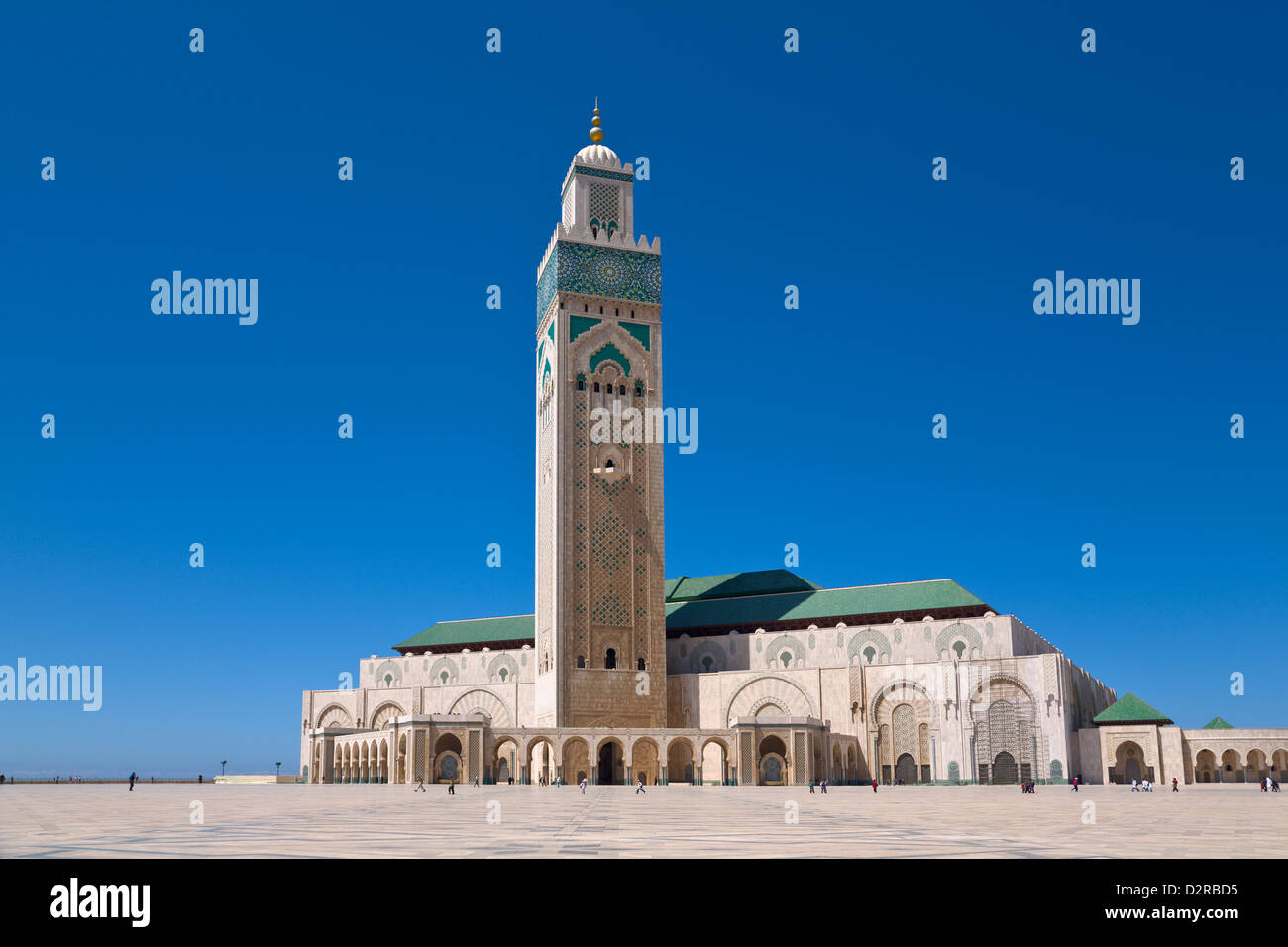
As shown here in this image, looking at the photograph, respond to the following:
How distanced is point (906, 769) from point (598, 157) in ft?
121

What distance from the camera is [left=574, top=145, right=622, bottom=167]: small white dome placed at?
65500 millimetres

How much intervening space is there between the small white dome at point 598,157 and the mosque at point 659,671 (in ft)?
0.63

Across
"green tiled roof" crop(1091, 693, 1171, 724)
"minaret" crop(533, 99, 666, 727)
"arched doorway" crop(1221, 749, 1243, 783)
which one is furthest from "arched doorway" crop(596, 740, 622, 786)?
"arched doorway" crop(1221, 749, 1243, 783)

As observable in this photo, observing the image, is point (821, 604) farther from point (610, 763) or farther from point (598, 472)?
point (610, 763)

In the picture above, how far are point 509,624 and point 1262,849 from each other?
202 ft

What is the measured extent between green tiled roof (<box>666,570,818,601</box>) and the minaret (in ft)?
26.8

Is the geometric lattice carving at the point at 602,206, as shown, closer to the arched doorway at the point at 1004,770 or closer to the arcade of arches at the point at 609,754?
the arcade of arches at the point at 609,754

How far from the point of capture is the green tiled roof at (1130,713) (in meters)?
53.3

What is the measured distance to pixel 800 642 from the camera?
61.3 m

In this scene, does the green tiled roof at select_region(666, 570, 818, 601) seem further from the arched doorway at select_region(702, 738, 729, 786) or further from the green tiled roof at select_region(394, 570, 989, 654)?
the arched doorway at select_region(702, 738, 729, 786)
